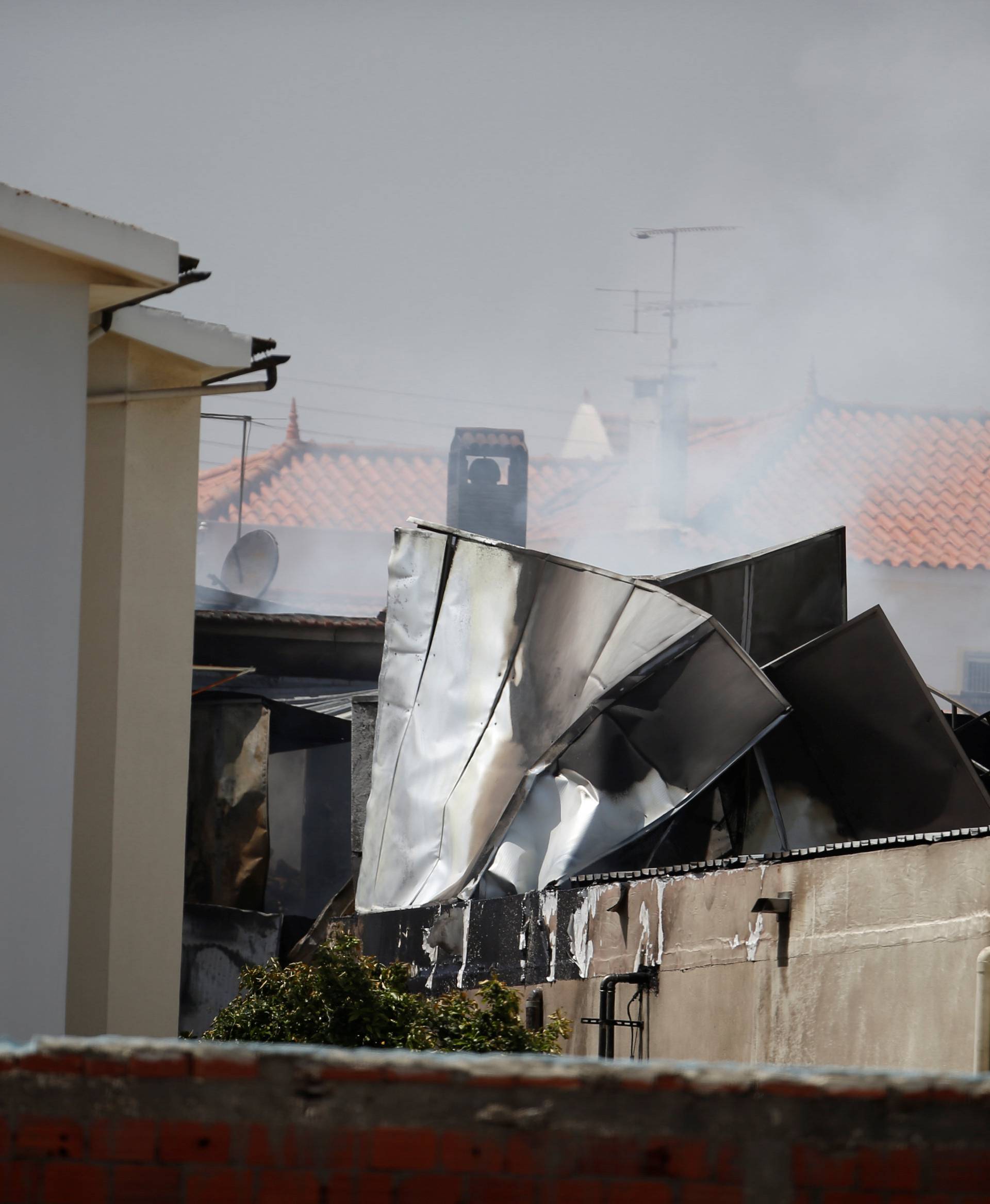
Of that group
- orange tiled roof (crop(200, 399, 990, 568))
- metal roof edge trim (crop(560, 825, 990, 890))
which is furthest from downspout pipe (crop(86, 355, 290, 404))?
orange tiled roof (crop(200, 399, 990, 568))

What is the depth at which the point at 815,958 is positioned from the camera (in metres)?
8.00

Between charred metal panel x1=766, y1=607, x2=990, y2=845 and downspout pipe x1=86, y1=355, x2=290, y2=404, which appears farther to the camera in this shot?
charred metal panel x1=766, y1=607, x2=990, y2=845

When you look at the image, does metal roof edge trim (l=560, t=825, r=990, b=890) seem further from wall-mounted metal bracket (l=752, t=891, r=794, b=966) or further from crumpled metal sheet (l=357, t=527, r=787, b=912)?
crumpled metal sheet (l=357, t=527, r=787, b=912)

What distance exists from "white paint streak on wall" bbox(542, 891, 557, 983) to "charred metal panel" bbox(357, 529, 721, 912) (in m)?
0.57

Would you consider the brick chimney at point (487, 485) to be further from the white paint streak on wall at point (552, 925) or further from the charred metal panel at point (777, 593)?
the white paint streak on wall at point (552, 925)

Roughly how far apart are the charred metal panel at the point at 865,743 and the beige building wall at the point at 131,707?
189 inches

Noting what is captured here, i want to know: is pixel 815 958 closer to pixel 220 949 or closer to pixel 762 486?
pixel 220 949

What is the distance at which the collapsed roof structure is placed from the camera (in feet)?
36.0

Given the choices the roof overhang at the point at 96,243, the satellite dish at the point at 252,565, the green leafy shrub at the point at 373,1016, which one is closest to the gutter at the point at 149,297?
the roof overhang at the point at 96,243

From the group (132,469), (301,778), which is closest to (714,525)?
(301,778)

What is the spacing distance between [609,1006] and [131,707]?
367 cm

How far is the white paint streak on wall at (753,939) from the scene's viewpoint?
27.9ft

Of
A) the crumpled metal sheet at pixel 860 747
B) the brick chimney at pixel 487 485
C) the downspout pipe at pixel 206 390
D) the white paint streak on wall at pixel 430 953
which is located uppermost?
the brick chimney at pixel 487 485

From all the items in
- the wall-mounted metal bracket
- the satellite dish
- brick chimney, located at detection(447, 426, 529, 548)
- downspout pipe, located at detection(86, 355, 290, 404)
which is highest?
brick chimney, located at detection(447, 426, 529, 548)
